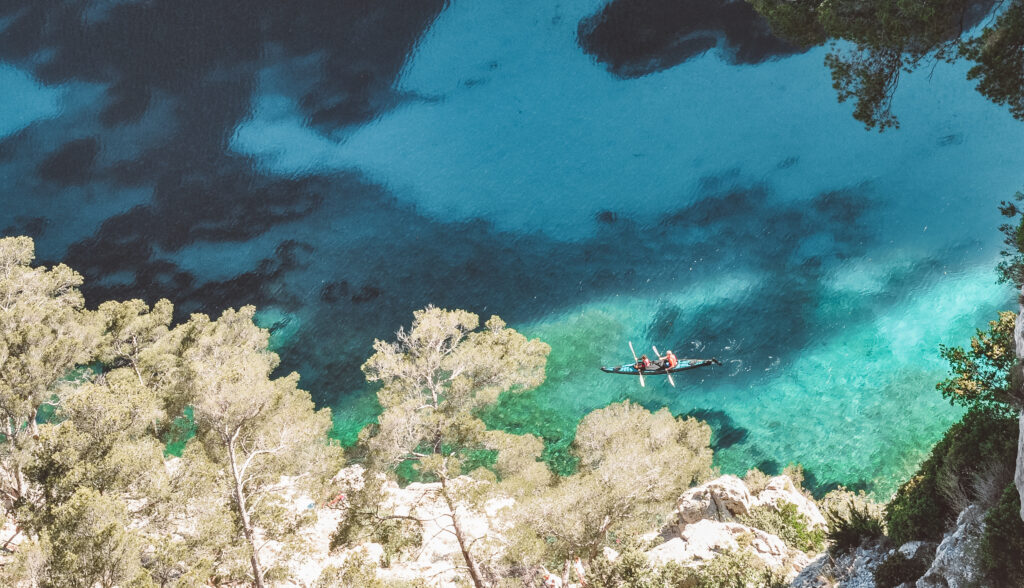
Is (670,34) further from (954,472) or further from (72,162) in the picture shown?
(72,162)

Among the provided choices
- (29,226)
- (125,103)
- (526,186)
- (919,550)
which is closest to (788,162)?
(526,186)

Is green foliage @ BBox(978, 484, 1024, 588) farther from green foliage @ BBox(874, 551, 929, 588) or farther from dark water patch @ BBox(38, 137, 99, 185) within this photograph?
dark water patch @ BBox(38, 137, 99, 185)

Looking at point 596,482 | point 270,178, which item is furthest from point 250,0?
point 596,482

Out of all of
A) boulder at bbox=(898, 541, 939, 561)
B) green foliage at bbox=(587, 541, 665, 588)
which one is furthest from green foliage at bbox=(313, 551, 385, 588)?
boulder at bbox=(898, 541, 939, 561)

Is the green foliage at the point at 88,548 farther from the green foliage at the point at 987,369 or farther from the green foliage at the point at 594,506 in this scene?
the green foliage at the point at 987,369

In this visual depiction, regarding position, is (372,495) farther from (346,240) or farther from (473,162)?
(473,162)
